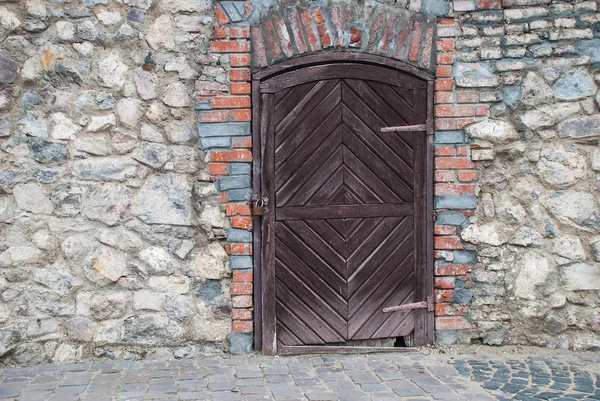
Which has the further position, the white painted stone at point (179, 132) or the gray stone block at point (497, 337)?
the gray stone block at point (497, 337)

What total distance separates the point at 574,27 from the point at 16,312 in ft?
14.5

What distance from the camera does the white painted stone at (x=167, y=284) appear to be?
4477 mm

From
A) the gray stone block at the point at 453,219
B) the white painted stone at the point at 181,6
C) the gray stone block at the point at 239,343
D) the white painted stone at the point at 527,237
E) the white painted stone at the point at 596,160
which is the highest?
the white painted stone at the point at 181,6

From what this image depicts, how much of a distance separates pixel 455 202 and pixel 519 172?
1.69 feet

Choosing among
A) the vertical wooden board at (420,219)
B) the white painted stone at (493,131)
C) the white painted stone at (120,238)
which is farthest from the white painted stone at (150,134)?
the white painted stone at (493,131)

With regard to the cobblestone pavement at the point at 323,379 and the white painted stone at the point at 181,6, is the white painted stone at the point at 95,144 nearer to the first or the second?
the white painted stone at the point at 181,6

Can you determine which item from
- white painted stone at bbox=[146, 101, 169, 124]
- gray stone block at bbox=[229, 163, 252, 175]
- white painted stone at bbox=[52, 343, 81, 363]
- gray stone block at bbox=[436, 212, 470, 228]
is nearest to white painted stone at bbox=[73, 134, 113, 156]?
white painted stone at bbox=[146, 101, 169, 124]

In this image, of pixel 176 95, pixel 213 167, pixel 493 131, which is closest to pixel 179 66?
pixel 176 95

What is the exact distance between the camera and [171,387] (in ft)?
A: 13.0

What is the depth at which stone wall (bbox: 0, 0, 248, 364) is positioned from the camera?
4.34m

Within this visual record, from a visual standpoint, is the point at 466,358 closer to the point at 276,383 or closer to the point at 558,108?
the point at 276,383

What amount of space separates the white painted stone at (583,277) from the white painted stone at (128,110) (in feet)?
10.9

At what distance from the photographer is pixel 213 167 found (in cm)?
448

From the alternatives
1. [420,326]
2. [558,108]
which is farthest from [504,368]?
[558,108]
